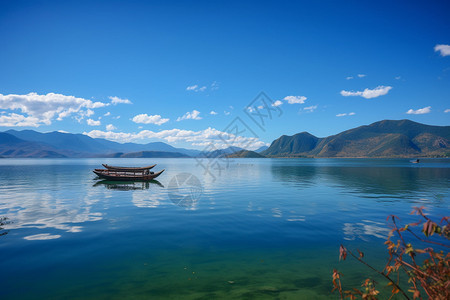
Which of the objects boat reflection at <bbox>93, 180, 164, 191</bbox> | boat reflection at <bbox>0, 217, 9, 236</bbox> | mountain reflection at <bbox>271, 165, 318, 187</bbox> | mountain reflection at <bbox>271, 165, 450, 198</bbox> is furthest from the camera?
mountain reflection at <bbox>271, 165, 318, 187</bbox>

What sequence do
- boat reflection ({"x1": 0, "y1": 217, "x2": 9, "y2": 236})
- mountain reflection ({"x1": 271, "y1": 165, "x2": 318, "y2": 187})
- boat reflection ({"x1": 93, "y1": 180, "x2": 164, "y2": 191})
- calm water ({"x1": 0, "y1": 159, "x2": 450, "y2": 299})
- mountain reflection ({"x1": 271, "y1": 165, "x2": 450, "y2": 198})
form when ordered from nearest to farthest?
1. calm water ({"x1": 0, "y1": 159, "x2": 450, "y2": 299})
2. boat reflection ({"x1": 0, "y1": 217, "x2": 9, "y2": 236})
3. mountain reflection ({"x1": 271, "y1": 165, "x2": 450, "y2": 198})
4. boat reflection ({"x1": 93, "y1": 180, "x2": 164, "y2": 191})
5. mountain reflection ({"x1": 271, "y1": 165, "x2": 318, "y2": 187})

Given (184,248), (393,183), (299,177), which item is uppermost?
(184,248)

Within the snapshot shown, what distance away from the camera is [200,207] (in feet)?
77.0

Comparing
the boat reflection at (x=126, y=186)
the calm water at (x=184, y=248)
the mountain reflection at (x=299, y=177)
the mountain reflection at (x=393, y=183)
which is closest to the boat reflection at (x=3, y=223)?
the calm water at (x=184, y=248)

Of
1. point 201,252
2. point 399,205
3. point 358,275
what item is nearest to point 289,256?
point 358,275

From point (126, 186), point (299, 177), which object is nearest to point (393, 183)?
point (299, 177)

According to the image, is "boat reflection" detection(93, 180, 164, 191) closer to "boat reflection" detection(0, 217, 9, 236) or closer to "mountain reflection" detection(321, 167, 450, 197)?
"boat reflection" detection(0, 217, 9, 236)

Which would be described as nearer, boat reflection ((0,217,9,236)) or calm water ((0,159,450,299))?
calm water ((0,159,450,299))

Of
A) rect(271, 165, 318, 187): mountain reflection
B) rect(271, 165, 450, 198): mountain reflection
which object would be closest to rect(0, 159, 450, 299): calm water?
rect(271, 165, 450, 198): mountain reflection

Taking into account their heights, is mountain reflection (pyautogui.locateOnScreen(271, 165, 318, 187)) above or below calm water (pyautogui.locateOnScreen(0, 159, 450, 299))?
below

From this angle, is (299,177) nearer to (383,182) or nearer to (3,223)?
(383,182)

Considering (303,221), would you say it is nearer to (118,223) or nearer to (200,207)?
(200,207)

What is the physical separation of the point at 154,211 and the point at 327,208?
55.7 ft

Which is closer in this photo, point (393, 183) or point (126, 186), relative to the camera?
point (126, 186)
